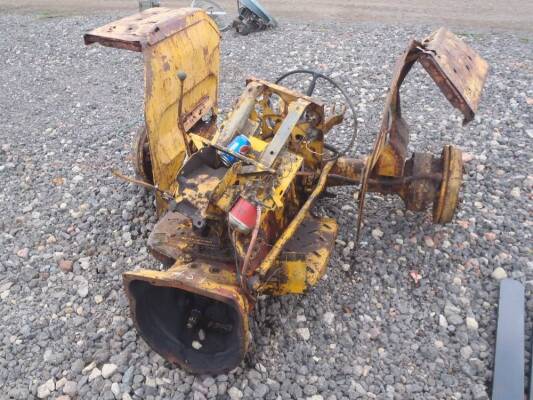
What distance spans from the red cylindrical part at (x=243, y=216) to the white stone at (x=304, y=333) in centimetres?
92

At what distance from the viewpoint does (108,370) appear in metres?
3.23

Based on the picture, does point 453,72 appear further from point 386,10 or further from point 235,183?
point 386,10

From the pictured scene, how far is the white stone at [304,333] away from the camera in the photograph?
3.40 meters

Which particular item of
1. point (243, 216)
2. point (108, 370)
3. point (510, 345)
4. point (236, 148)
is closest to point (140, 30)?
point (236, 148)

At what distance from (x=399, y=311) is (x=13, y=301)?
2738 mm

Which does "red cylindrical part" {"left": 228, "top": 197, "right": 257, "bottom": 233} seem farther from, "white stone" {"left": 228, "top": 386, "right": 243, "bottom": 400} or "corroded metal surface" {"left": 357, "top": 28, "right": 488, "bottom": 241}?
"white stone" {"left": 228, "top": 386, "right": 243, "bottom": 400}

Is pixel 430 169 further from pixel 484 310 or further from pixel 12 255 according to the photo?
pixel 12 255

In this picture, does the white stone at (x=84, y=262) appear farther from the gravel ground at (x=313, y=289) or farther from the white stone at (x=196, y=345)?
the white stone at (x=196, y=345)

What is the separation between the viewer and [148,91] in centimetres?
357

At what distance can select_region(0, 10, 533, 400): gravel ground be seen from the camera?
125 inches

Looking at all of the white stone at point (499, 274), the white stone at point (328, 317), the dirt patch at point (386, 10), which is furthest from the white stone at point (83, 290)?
the dirt patch at point (386, 10)

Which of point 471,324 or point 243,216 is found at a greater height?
point 243,216

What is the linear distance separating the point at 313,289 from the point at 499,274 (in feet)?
4.55

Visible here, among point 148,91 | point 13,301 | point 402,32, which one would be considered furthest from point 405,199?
point 402,32
